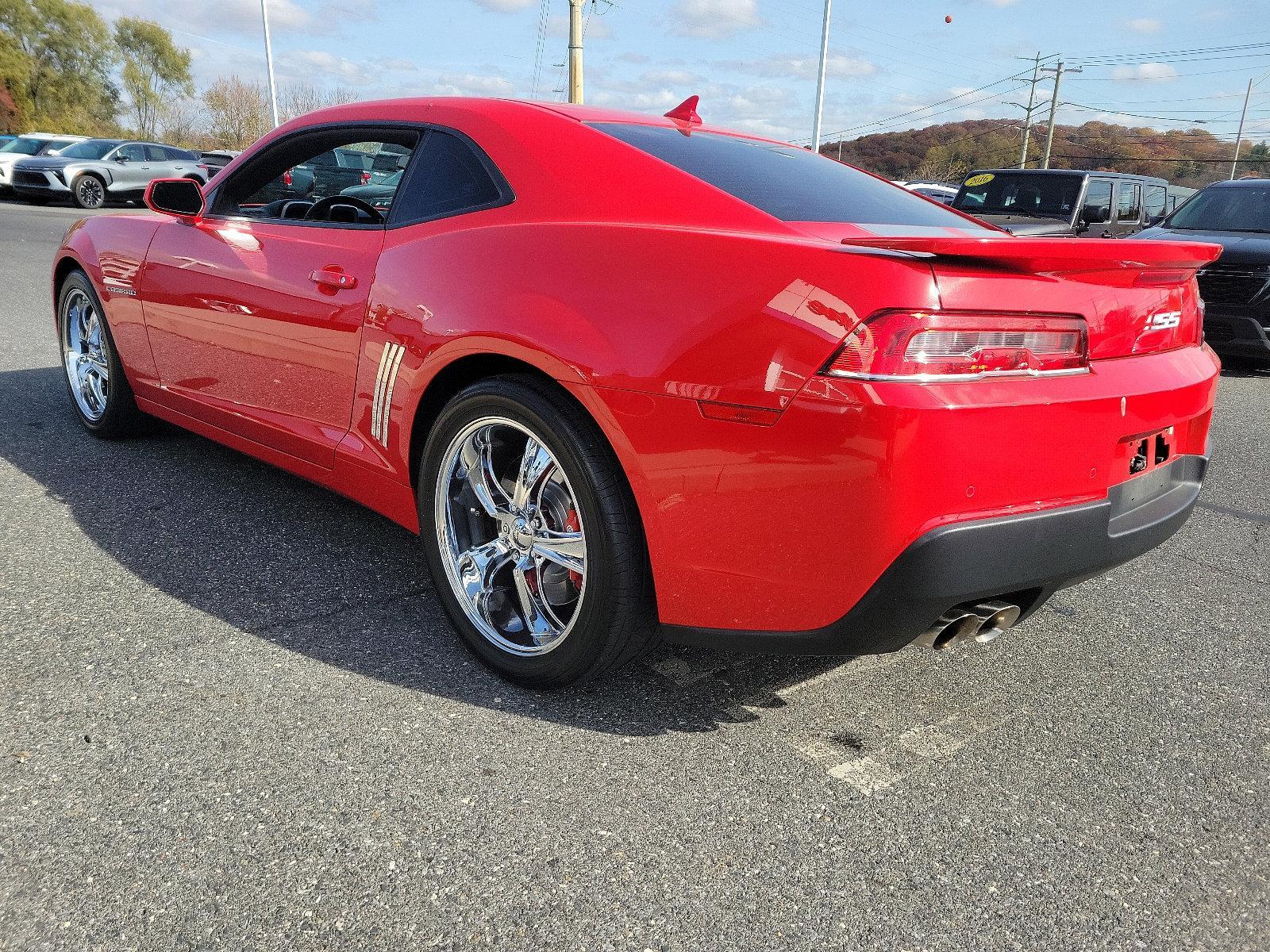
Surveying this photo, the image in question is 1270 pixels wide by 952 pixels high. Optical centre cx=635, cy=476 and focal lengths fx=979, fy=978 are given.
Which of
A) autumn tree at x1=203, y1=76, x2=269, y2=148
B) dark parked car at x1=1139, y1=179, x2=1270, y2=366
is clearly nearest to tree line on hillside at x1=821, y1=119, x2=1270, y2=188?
autumn tree at x1=203, y1=76, x2=269, y2=148

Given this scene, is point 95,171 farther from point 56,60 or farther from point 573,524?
point 56,60

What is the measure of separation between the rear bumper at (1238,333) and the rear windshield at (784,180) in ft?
18.8

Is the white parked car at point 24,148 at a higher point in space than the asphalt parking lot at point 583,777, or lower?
higher

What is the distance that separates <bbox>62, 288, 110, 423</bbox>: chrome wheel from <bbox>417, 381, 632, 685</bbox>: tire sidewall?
2448mm

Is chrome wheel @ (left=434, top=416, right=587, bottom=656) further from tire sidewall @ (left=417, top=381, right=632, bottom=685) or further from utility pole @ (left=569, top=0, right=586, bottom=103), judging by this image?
utility pole @ (left=569, top=0, right=586, bottom=103)

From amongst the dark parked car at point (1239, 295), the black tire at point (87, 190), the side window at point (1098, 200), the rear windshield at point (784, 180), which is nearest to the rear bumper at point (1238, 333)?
the dark parked car at point (1239, 295)

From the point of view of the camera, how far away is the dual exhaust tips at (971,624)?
203 cm

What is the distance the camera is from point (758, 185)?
2.41 metres

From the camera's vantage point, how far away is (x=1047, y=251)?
6.07ft

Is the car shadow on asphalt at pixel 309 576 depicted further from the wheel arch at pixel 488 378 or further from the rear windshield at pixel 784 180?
the rear windshield at pixel 784 180

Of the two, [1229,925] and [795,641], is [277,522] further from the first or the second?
[1229,925]

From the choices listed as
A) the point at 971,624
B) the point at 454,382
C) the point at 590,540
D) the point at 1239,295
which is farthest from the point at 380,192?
the point at 1239,295

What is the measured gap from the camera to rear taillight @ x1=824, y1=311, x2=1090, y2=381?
5.84ft

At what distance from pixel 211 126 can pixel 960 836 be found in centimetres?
6300
